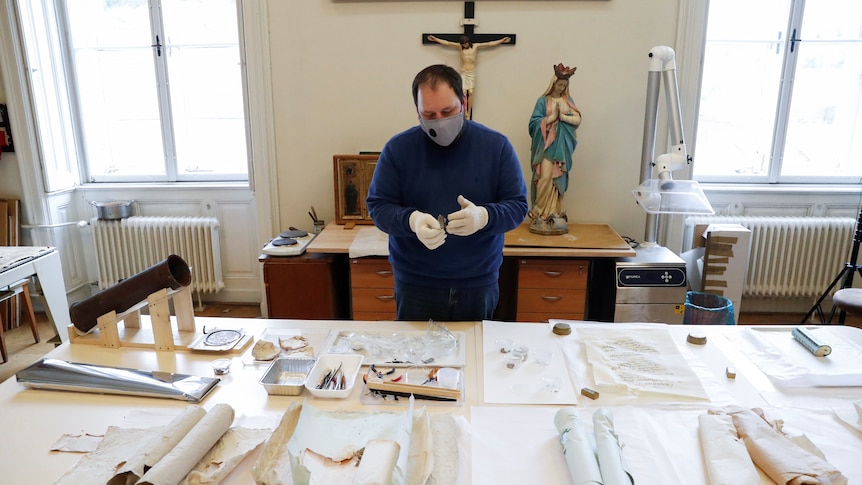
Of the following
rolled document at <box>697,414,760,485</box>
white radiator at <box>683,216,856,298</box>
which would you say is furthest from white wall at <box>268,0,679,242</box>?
rolled document at <box>697,414,760,485</box>

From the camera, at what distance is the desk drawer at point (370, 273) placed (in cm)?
293

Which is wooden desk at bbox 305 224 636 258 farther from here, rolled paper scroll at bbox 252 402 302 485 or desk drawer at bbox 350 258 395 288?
rolled paper scroll at bbox 252 402 302 485

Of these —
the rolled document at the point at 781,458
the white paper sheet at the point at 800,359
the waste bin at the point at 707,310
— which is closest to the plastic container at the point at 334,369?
the rolled document at the point at 781,458

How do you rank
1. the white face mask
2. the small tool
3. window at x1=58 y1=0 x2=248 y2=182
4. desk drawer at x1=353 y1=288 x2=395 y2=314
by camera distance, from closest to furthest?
the small tool → the white face mask → desk drawer at x1=353 y1=288 x2=395 y2=314 → window at x1=58 y1=0 x2=248 y2=182

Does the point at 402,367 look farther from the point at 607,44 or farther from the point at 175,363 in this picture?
the point at 607,44

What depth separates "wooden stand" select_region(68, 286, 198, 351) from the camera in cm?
163

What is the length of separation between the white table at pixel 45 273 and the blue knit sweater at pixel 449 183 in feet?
6.73

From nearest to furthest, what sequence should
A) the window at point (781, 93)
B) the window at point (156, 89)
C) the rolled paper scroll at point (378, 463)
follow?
1. the rolled paper scroll at point (378, 463)
2. the window at point (781, 93)
3. the window at point (156, 89)

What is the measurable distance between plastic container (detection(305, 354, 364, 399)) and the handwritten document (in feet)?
2.10

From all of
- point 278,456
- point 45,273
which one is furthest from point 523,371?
point 45,273

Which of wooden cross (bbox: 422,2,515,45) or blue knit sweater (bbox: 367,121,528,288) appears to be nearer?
blue knit sweater (bbox: 367,121,528,288)

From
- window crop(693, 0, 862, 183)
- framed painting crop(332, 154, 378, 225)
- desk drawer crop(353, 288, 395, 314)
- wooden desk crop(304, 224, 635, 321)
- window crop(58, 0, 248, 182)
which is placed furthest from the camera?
window crop(58, 0, 248, 182)

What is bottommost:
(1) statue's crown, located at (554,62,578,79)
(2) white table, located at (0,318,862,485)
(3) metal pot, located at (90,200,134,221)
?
(2) white table, located at (0,318,862,485)

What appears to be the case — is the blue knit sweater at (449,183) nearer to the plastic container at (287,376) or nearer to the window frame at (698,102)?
the plastic container at (287,376)
